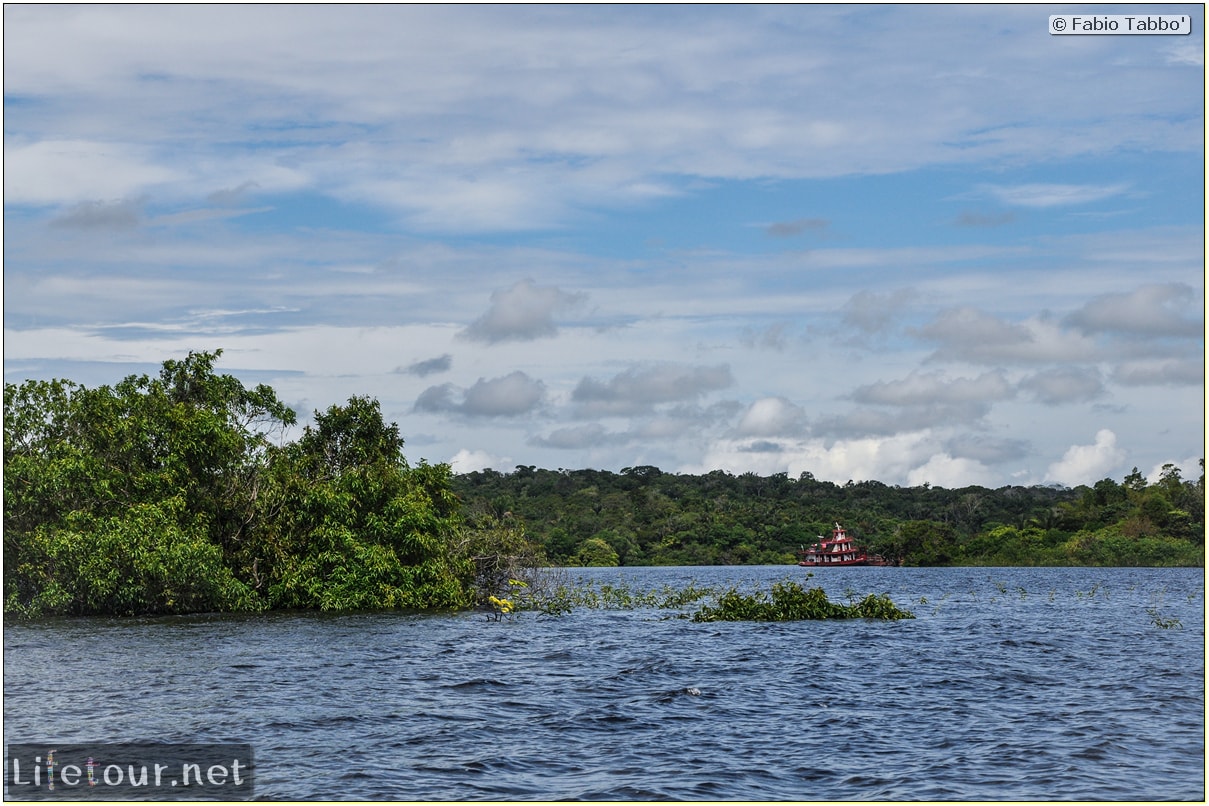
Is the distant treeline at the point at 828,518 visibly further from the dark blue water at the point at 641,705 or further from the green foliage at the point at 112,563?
the dark blue water at the point at 641,705

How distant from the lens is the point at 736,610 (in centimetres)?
4772

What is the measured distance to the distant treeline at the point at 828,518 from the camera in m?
120

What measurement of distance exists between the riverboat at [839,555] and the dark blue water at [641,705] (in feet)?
303

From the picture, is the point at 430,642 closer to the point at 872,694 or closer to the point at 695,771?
the point at 872,694

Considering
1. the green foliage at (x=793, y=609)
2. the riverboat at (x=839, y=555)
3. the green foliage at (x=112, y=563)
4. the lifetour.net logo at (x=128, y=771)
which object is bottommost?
the riverboat at (x=839, y=555)

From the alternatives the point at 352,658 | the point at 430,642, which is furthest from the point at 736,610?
the point at 352,658

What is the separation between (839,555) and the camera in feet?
450

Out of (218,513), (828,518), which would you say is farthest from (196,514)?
(828,518)

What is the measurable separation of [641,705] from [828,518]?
13702 cm

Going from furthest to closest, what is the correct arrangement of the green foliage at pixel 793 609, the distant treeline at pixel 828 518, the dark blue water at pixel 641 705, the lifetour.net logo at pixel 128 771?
the distant treeline at pixel 828 518 → the green foliage at pixel 793 609 → the dark blue water at pixel 641 705 → the lifetour.net logo at pixel 128 771

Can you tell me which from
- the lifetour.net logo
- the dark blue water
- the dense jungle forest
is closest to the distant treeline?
the dense jungle forest

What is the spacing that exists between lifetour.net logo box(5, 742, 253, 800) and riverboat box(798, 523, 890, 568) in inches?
4764

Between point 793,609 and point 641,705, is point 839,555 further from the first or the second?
point 641,705

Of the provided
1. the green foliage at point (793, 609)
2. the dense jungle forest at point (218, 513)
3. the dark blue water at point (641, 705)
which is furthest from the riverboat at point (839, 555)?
the dark blue water at point (641, 705)
